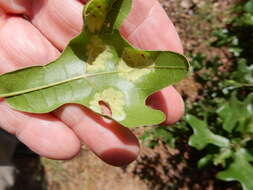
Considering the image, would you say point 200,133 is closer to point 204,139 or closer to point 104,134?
point 204,139

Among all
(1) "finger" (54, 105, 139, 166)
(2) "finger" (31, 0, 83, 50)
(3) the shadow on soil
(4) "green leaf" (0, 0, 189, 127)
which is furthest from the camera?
(3) the shadow on soil

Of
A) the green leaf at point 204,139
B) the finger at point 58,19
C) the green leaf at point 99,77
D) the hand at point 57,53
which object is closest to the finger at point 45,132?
the hand at point 57,53

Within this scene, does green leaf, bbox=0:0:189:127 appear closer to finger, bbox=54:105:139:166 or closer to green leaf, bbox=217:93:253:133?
finger, bbox=54:105:139:166

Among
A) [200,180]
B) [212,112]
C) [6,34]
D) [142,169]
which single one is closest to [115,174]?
[142,169]

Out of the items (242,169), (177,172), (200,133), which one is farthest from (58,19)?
(177,172)

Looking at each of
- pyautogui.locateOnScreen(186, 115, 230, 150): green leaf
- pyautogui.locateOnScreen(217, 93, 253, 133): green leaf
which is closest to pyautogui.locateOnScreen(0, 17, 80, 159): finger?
pyautogui.locateOnScreen(186, 115, 230, 150): green leaf

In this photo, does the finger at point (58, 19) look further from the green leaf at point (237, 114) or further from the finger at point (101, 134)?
the green leaf at point (237, 114)
